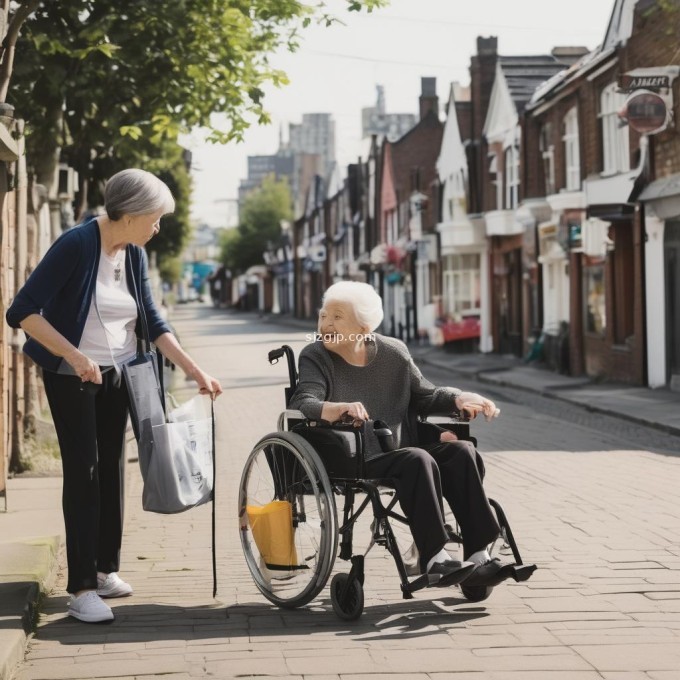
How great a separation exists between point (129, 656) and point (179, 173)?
37208mm

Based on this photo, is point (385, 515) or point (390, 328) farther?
point (390, 328)

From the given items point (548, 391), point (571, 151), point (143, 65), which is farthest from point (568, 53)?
point (143, 65)

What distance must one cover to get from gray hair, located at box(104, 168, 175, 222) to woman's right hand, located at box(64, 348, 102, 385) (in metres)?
0.66

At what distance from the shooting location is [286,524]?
5.98 meters

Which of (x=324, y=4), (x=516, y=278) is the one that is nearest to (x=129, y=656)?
(x=324, y=4)

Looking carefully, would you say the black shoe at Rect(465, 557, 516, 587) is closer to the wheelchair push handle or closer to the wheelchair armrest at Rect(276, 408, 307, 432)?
the wheelchair armrest at Rect(276, 408, 307, 432)

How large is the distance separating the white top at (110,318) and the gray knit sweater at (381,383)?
2.62ft

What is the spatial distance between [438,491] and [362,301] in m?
0.92

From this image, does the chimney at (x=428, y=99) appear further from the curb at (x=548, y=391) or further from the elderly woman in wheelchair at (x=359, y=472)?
the elderly woman in wheelchair at (x=359, y=472)

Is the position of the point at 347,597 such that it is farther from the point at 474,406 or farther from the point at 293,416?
the point at 474,406

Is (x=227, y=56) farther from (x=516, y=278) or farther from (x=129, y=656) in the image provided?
(x=516, y=278)

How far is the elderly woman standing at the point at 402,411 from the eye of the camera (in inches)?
217

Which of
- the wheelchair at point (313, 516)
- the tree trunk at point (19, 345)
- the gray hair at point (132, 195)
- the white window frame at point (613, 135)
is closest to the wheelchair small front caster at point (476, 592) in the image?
the wheelchair at point (313, 516)

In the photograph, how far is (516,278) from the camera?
34.9 m
